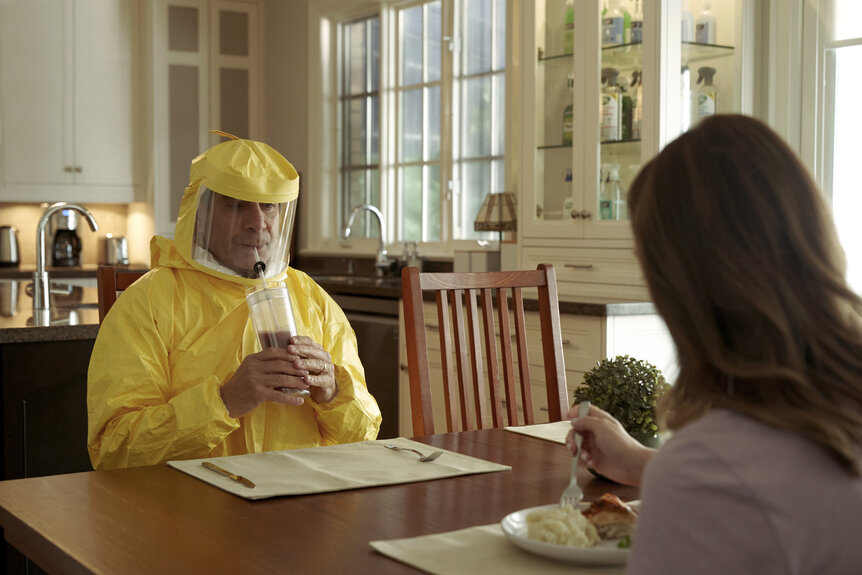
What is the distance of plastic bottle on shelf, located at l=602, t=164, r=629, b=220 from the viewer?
11.1 feet

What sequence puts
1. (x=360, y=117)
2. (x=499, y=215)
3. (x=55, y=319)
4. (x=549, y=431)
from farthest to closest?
(x=360, y=117) → (x=499, y=215) → (x=55, y=319) → (x=549, y=431)

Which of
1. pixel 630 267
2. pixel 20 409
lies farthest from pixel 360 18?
pixel 20 409

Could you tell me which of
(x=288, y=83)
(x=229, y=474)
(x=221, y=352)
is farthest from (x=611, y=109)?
(x=288, y=83)

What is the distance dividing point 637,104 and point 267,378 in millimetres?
2137

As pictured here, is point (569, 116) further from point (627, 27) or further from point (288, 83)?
point (288, 83)

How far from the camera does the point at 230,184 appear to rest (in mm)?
1812

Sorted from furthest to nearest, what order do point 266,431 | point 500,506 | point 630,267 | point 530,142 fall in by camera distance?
1. point 530,142
2. point 630,267
3. point 266,431
4. point 500,506

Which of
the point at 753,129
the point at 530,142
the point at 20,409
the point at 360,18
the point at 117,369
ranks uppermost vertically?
the point at 360,18

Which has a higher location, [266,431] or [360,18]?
[360,18]

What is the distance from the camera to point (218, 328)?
179 centimetres

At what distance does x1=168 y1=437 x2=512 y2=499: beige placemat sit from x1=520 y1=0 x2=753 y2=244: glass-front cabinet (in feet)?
6.43

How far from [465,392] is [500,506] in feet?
2.32

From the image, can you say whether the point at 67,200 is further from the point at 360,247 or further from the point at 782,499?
the point at 782,499

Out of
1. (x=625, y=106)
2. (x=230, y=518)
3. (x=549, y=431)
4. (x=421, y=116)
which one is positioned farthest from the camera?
(x=421, y=116)
